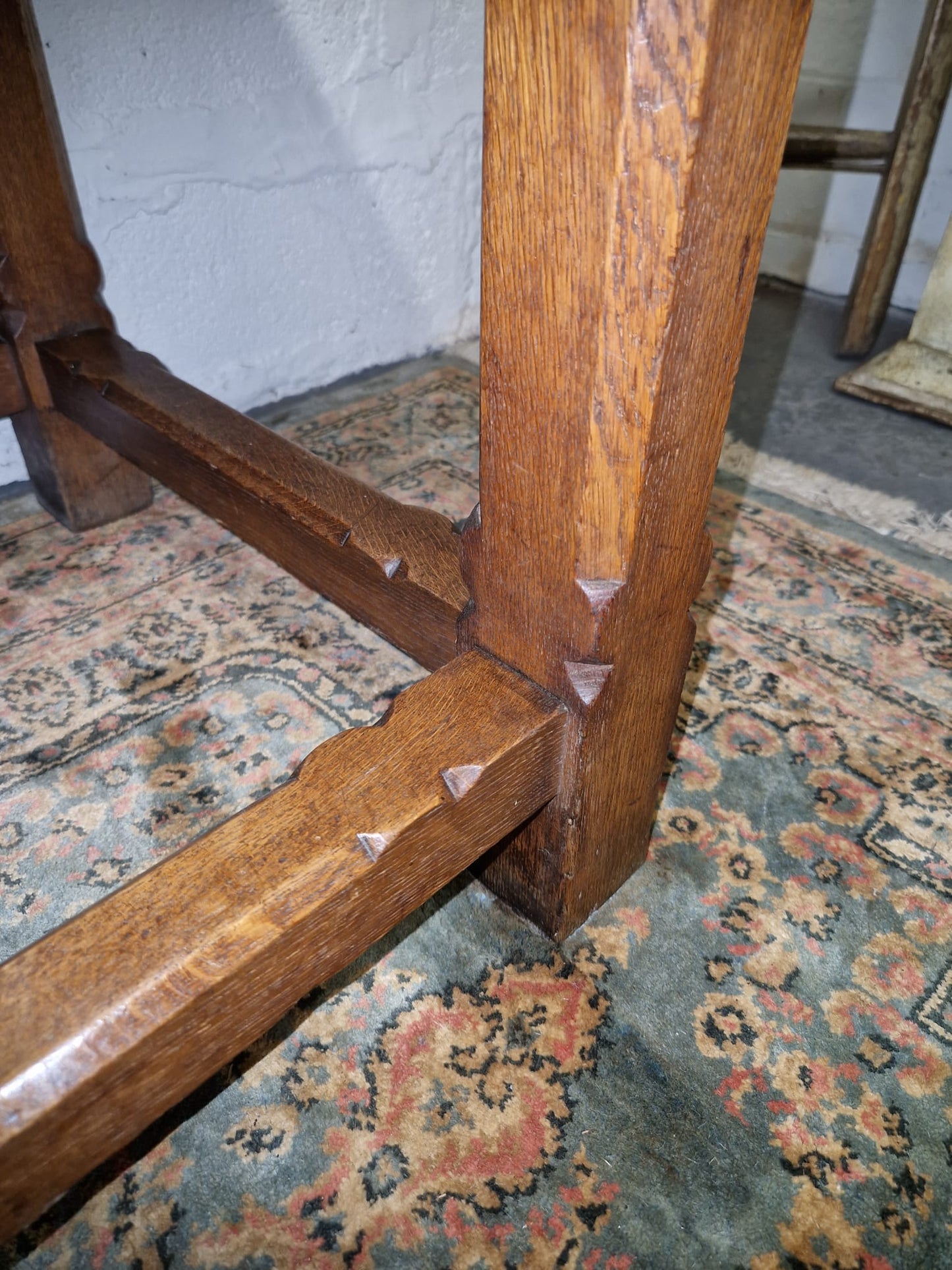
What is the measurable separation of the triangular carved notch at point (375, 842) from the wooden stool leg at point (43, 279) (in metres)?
1.58

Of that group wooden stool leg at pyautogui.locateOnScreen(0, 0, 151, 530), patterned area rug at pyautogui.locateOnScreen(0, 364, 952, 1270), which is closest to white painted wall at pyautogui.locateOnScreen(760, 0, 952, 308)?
patterned area rug at pyautogui.locateOnScreen(0, 364, 952, 1270)

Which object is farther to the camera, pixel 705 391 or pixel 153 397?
pixel 153 397

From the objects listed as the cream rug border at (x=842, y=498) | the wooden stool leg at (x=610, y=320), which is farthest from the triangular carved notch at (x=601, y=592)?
the cream rug border at (x=842, y=498)

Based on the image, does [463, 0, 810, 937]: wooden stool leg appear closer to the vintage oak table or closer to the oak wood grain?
the vintage oak table

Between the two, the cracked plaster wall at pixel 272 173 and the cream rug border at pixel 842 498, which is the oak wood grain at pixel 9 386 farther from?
the cream rug border at pixel 842 498

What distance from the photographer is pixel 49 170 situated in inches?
71.2

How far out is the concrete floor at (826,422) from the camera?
2447 millimetres

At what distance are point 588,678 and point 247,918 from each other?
0.43 m

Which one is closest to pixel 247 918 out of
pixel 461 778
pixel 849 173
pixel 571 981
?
pixel 461 778

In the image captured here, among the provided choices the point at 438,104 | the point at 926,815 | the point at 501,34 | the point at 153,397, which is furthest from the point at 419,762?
the point at 438,104

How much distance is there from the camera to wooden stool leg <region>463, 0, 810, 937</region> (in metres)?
0.65

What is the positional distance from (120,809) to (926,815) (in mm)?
1348

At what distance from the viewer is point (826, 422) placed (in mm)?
2736

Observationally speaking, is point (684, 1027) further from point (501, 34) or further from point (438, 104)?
point (438, 104)
